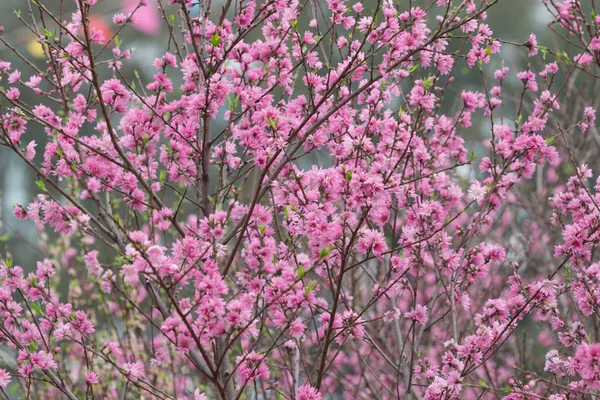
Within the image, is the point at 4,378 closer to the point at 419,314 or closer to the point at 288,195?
the point at 288,195

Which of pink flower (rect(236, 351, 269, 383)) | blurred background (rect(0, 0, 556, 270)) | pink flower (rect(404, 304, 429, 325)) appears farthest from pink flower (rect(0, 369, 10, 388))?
blurred background (rect(0, 0, 556, 270))

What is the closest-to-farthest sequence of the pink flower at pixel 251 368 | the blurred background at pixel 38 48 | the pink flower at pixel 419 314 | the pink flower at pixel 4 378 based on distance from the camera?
1. the pink flower at pixel 251 368
2. the pink flower at pixel 4 378
3. the pink flower at pixel 419 314
4. the blurred background at pixel 38 48

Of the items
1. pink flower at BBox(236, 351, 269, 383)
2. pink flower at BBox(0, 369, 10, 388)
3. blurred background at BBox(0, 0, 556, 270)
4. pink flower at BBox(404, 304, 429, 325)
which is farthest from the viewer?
blurred background at BBox(0, 0, 556, 270)

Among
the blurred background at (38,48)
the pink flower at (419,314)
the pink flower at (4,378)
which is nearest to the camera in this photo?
the pink flower at (4,378)

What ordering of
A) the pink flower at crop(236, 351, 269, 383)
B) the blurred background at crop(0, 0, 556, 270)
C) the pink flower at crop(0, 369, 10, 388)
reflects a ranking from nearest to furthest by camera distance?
the pink flower at crop(236, 351, 269, 383) < the pink flower at crop(0, 369, 10, 388) < the blurred background at crop(0, 0, 556, 270)

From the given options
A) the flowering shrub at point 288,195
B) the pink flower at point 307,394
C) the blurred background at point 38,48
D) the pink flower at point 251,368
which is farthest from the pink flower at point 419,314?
the blurred background at point 38,48

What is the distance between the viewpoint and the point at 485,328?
Answer: 9.93 ft

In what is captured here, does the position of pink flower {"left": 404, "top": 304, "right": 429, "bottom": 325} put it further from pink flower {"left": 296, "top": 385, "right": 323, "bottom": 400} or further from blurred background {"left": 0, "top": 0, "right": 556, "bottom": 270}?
blurred background {"left": 0, "top": 0, "right": 556, "bottom": 270}

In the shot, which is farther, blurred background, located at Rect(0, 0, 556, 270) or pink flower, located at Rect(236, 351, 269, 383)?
blurred background, located at Rect(0, 0, 556, 270)

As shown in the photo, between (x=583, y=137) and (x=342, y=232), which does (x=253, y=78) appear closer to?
(x=342, y=232)

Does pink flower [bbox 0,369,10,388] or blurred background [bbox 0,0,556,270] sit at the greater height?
blurred background [bbox 0,0,556,270]

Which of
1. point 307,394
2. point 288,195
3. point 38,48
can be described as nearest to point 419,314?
point 307,394

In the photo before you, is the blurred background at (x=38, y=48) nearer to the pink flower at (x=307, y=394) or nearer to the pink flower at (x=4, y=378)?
the pink flower at (x=307, y=394)

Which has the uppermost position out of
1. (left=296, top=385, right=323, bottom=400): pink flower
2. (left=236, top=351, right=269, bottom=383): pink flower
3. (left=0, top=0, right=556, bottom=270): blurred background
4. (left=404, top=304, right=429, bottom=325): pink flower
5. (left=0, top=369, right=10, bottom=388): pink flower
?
(left=0, top=0, right=556, bottom=270): blurred background
